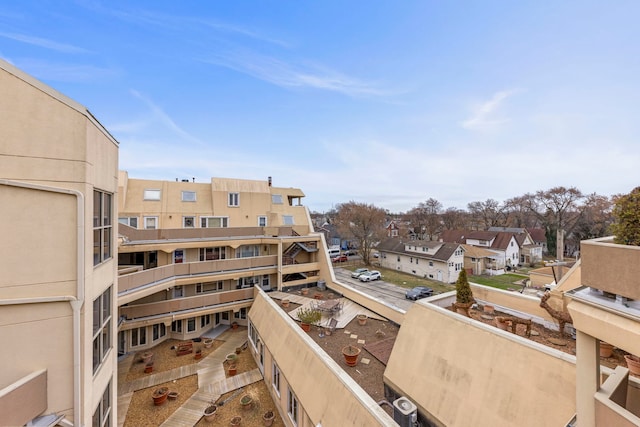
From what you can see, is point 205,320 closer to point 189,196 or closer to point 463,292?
point 189,196

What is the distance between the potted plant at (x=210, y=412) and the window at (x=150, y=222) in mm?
13682

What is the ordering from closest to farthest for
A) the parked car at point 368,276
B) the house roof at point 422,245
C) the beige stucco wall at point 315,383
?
the beige stucco wall at point 315,383 < the parked car at point 368,276 < the house roof at point 422,245

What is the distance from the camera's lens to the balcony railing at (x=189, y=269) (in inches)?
538

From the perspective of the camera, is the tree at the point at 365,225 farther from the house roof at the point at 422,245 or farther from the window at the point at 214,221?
the window at the point at 214,221

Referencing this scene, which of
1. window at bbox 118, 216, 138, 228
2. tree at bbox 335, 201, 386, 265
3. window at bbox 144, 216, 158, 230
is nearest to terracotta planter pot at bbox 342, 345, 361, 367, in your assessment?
window at bbox 144, 216, 158, 230

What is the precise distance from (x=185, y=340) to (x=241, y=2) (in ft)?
77.9

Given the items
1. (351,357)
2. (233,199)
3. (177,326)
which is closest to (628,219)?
(351,357)

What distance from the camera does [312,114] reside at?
24172 mm

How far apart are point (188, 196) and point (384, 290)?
80.8 feet

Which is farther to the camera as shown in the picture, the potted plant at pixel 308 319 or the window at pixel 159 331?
the window at pixel 159 331

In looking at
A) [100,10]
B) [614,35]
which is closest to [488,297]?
[614,35]

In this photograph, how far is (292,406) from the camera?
1053cm

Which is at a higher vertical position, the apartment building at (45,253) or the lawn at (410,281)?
the apartment building at (45,253)

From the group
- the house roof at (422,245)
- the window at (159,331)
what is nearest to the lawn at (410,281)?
the house roof at (422,245)
